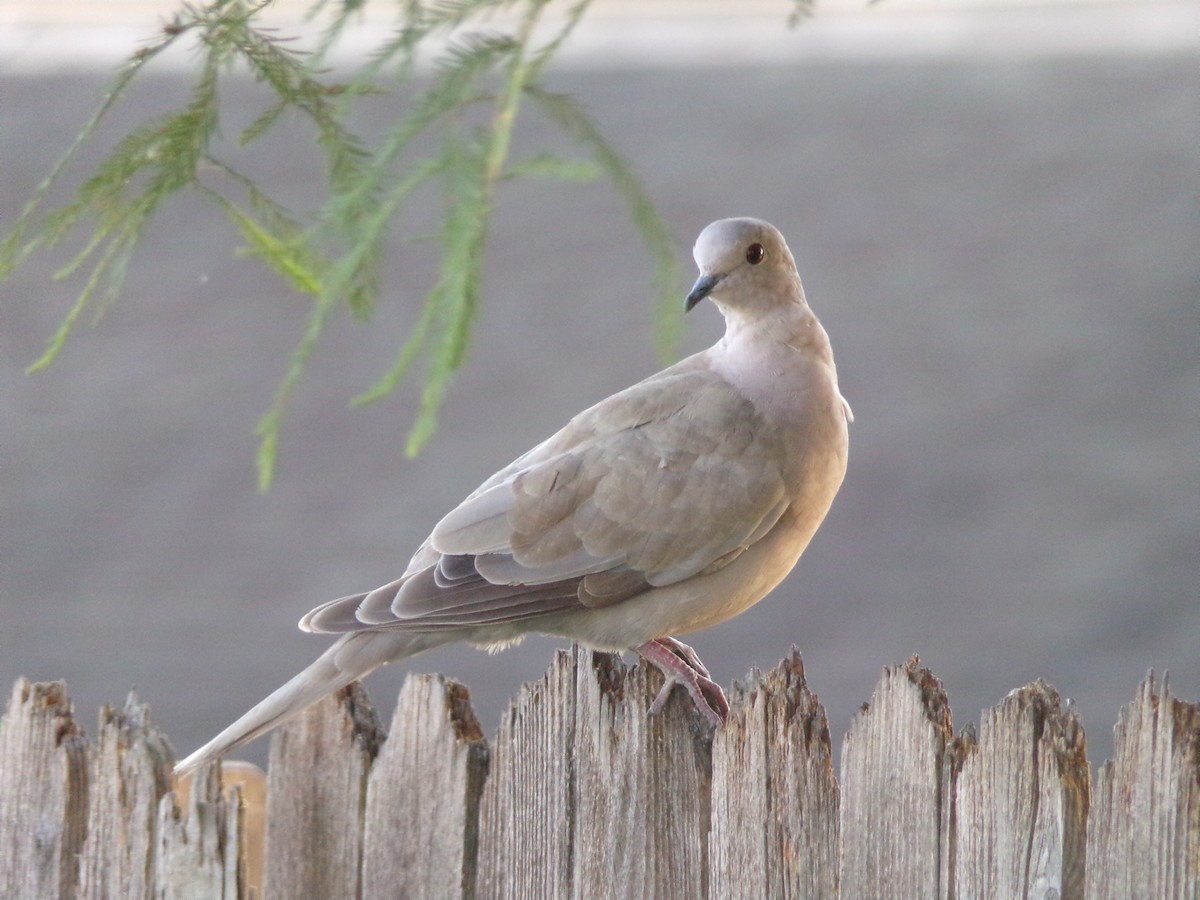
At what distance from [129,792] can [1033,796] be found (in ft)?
4.38

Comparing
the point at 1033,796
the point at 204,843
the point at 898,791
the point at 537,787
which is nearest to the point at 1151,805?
the point at 1033,796

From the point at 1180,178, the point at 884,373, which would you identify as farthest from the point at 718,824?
the point at 1180,178

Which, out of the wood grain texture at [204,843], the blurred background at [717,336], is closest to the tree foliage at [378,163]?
the wood grain texture at [204,843]

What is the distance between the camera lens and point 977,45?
18.7 feet

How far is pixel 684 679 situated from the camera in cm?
214

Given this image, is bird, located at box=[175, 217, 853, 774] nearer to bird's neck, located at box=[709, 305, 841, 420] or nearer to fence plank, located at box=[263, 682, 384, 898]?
bird's neck, located at box=[709, 305, 841, 420]

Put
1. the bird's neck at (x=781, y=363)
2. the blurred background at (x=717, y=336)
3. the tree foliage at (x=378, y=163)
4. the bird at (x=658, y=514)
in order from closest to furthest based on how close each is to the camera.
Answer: the tree foliage at (x=378, y=163)
the bird at (x=658, y=514)
the bird's neck at (x=781, y=363)
the blurred background at (x=717, y=336)

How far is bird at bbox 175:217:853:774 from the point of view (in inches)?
98.2

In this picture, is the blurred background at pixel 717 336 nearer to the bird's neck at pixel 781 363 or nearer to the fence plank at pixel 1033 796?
the bird's neck at pixel 781 363

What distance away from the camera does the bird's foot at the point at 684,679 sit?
6.90 feet

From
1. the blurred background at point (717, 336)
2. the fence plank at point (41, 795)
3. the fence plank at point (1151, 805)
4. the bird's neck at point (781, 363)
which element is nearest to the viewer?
the fence plank at point (1151, 805)

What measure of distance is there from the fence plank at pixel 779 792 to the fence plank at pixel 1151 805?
1.17 ft

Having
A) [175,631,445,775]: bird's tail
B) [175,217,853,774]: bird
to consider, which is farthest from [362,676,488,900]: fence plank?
[175,217,853,774]: bird

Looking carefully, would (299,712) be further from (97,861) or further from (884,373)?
(884,373)
